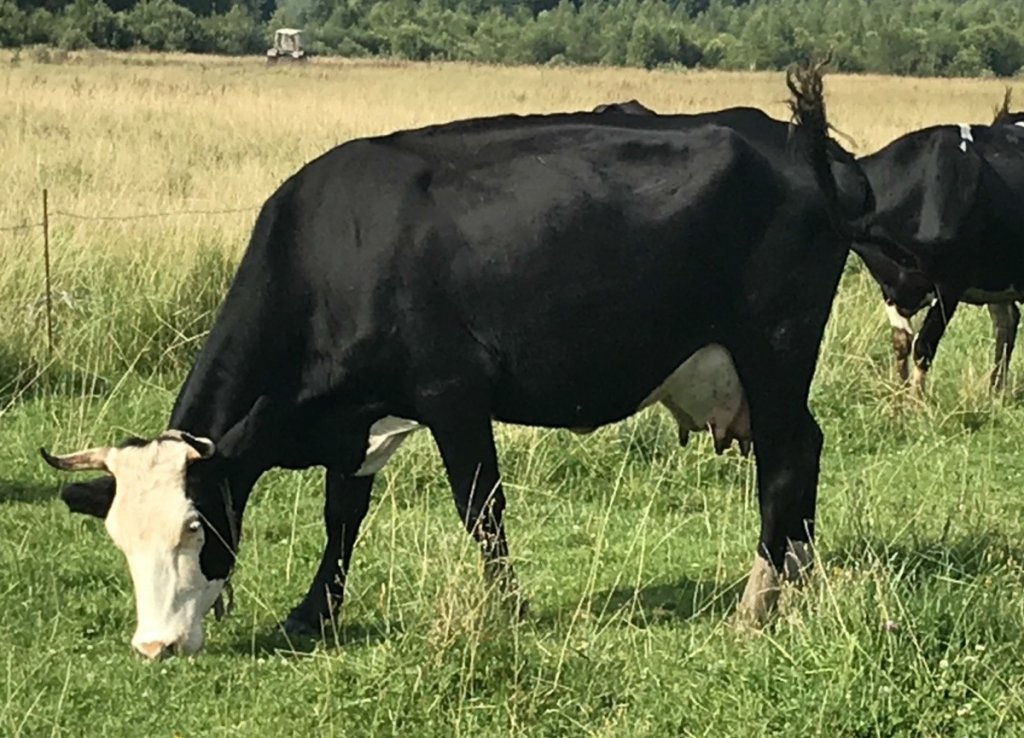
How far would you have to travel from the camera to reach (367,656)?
231 inches

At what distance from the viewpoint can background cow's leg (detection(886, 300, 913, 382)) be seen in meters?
11.1

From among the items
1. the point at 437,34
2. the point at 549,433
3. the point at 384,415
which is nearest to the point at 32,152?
the point at 549,433

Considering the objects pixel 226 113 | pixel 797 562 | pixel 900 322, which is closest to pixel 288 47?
pixel 226 113

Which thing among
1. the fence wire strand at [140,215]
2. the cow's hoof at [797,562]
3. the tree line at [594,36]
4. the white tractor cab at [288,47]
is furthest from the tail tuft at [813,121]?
the white tractor cab at [288,47]

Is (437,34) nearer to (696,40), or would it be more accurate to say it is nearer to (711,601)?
(696,40)

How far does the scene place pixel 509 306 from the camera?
655 cm

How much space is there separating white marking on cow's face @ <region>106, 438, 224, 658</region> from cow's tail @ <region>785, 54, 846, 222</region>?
2741 mm

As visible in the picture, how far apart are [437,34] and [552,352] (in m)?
72.8

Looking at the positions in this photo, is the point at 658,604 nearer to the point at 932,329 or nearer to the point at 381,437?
the point at 381,437

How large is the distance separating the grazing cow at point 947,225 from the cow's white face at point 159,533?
6018 millimetres

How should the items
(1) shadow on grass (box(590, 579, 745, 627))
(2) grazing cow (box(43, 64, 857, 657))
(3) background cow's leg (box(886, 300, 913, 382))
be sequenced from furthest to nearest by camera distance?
(3) background cow's leg (box(886, 300, 913, 382)) → (1) shadow on grass (box(590, 579, 745, 627)) → (2) grazing cow (box(43, 64, 857, 657))

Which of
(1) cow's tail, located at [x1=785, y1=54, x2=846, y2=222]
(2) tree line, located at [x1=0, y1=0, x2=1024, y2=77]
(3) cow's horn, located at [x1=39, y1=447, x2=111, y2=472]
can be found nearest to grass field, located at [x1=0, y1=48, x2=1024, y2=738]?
(3) cow's horn, located at [x1=39, y1=447, x2=111, y2=472]

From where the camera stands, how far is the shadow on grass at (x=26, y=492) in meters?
8.48

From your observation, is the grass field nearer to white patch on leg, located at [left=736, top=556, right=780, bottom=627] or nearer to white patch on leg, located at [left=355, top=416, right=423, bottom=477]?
white patch on leg, located at [left=736, top=556, right=780, bottom=627]
